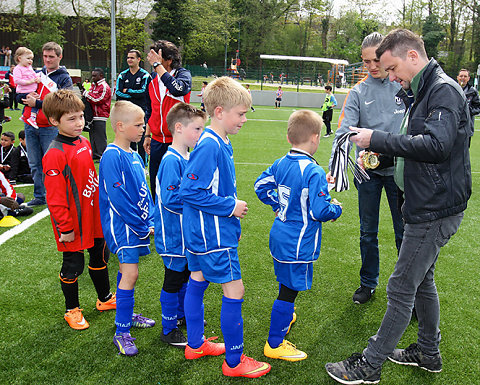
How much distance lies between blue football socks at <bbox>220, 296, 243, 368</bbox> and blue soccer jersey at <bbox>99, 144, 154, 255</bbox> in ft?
2.78

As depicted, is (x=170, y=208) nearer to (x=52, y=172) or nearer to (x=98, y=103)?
(x=52, y=172)

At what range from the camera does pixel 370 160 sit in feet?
9.87

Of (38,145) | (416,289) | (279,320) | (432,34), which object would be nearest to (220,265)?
(279,320)

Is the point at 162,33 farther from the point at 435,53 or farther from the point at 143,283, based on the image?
the point at 143,283

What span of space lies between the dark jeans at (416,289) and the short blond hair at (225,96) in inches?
52.4

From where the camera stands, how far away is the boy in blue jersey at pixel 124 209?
3039 millimetres

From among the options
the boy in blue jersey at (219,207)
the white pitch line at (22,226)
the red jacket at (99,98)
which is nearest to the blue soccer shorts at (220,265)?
the boy in blue jersey at (219,207)

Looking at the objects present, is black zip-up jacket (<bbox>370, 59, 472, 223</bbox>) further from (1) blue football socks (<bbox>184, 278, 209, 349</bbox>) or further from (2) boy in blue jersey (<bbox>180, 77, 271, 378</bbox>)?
(1) blue football socks (<bbox>184, 278, 209, 349</bbox>)

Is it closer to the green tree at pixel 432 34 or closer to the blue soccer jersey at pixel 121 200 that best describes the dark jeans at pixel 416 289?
the blue soccer jersey at pixel 121 200

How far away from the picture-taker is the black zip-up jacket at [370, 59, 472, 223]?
2336mm

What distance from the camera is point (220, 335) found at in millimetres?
3369

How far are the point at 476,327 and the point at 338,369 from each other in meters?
1.46

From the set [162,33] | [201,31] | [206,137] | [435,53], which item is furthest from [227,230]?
[435,53]

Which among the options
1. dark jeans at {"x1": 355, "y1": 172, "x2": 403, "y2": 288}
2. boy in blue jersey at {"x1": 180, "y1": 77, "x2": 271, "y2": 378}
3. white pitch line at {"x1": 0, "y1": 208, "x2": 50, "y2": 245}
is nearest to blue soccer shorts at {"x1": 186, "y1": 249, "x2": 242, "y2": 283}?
boy in blue jersey at {"x1": 180, "y1": 77, "x2": 271, "y2": 378}
